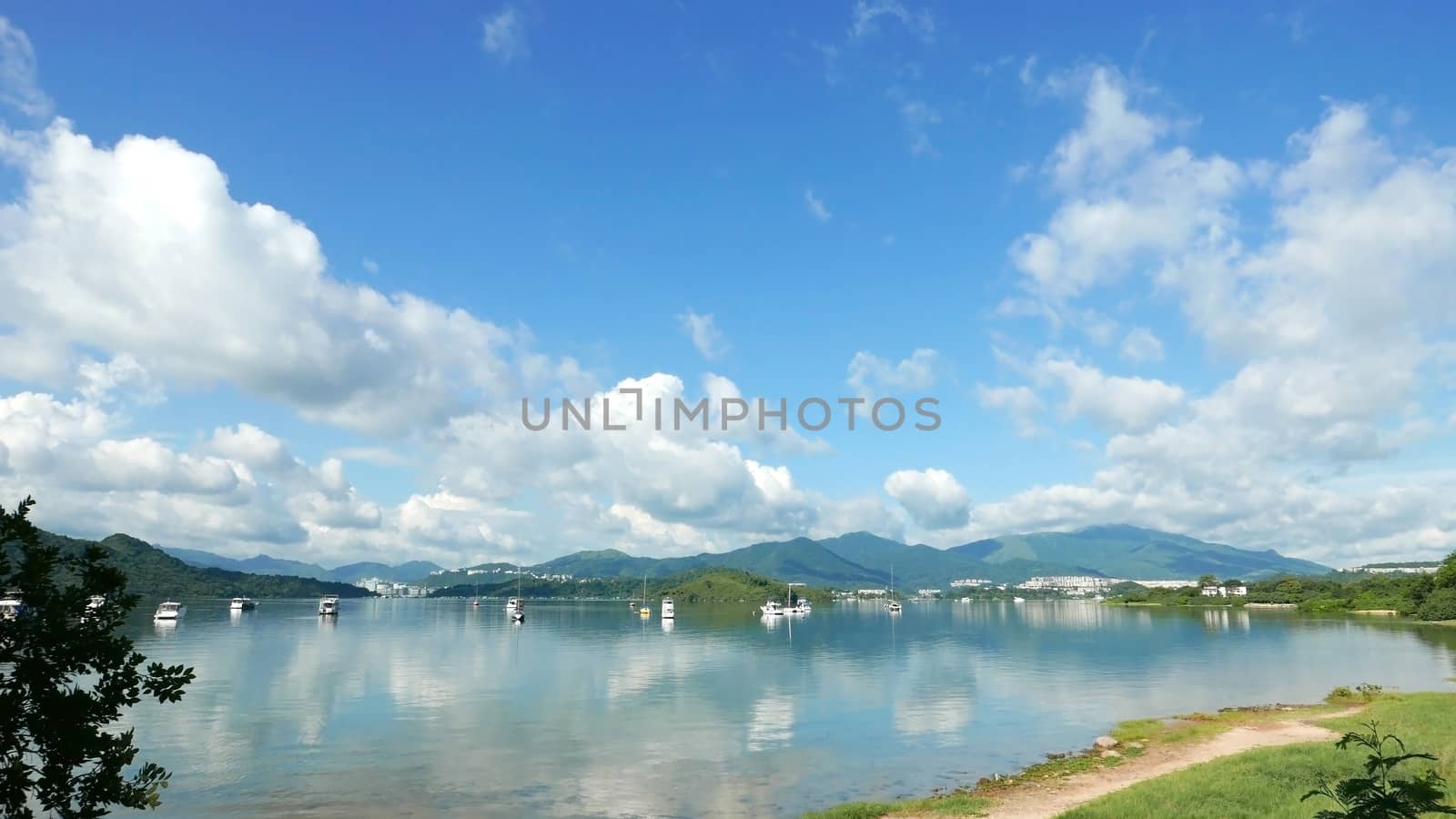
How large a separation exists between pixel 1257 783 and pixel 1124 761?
10.3 m

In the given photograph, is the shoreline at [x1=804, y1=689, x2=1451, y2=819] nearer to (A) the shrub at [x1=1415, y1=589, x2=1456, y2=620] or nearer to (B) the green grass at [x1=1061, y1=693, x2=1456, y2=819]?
(B) the green grass at [x1=1061, y1=693, x2=1456, y2=819]

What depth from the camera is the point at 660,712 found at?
55.9 metres

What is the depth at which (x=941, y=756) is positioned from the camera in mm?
41688

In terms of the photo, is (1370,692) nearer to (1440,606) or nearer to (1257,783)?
(1257,783)

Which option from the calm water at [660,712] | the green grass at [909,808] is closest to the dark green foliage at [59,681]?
the green grass at [909,808]

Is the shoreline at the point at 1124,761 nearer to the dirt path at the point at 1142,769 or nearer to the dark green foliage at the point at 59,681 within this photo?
the dirt path at the point at 1142,769

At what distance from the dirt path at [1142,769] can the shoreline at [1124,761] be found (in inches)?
1.4

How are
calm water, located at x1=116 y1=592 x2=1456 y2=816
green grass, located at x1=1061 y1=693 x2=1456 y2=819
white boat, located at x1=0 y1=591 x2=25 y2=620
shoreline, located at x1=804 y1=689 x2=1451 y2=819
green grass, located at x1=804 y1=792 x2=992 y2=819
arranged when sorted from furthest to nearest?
calm water, located at x1=116 y1=592 x2=1456 y2=816, shoreline, located at x1=804 y1=689 x2=1451 y2=819, green grass, located at x1=804 y1=792 x2=992 y2=819, green grass, located at x1=1061 y1=693 x2=1456 y2=819, white boat, located at x1=0 y1=591 x2=25 y2=620

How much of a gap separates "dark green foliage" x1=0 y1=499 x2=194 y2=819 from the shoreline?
24.4m

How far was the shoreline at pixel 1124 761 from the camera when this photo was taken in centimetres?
3042

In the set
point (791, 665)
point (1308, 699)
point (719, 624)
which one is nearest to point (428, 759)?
point (791, 665)

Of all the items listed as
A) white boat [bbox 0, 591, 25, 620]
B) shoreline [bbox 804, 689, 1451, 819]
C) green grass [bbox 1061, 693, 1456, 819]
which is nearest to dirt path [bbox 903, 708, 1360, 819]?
shoreline [bbox 804, 689, 1451, 819]

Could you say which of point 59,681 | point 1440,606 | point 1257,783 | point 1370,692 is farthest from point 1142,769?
point 1440,606

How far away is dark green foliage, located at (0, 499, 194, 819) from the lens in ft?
31.5
